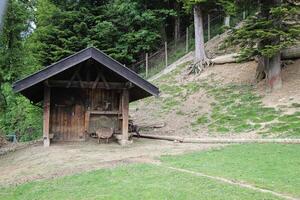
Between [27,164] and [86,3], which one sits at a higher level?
[86,3]

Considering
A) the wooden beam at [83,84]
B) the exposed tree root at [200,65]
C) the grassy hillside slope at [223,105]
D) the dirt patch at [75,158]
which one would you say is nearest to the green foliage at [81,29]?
the grassy hillside slope at [223,105]

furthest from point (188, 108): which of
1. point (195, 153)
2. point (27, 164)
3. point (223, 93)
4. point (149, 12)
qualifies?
point (149, 12)

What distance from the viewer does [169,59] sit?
32.1 m

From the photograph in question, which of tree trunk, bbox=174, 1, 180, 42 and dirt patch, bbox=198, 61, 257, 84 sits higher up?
tree trunk, bbox=174, 1, 180, 42

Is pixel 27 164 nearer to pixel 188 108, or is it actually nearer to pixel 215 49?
pixel 188 108

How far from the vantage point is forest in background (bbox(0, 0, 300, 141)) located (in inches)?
949

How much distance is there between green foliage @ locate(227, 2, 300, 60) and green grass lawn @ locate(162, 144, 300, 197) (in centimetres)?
677

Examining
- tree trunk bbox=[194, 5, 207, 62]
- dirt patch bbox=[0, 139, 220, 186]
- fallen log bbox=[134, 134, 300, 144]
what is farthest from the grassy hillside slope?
Result: dirt patch bbox=[0, 139, 220, 186]

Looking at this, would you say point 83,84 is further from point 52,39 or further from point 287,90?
point 52,39

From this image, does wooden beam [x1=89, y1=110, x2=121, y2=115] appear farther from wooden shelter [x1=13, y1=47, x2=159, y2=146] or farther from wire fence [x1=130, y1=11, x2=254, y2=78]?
wire fence [x1=130, y1=11, x2=254, y2=78]

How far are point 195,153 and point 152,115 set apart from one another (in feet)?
33.1

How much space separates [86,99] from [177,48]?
58.3ft

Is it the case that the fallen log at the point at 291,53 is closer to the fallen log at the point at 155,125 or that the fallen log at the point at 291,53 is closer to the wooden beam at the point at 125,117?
the fallen log at the point at 155,125

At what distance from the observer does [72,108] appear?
1689 centimetres
